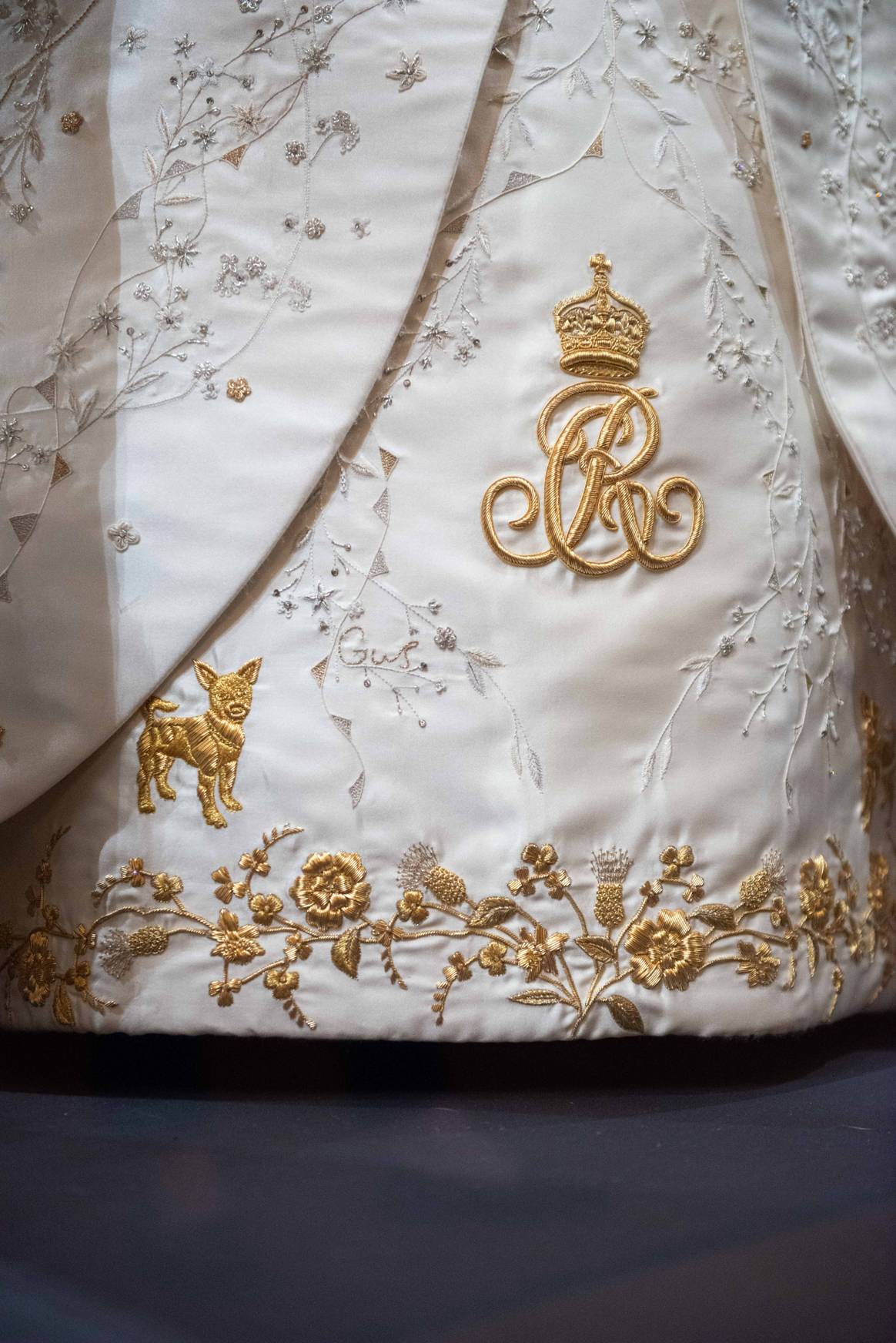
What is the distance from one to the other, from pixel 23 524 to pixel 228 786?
0.26 metres

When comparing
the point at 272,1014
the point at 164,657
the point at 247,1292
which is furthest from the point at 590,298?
the point at 247,1292

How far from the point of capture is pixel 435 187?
2.89 ft

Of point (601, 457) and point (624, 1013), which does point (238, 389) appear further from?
point (624, 1013)

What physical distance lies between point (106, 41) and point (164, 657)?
511 mm

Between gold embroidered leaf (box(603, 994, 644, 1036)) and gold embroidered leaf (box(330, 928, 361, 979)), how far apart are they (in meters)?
0.18

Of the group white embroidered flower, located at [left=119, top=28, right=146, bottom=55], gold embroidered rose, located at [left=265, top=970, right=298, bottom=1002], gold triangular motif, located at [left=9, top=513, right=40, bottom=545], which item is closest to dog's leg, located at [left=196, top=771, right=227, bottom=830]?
gold embroidered rose, located at [left=265, top=970, right=298, bottom=1002]

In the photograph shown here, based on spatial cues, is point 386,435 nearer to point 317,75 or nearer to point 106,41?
point 317,75

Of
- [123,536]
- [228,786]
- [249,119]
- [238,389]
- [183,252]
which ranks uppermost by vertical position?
[249,119]

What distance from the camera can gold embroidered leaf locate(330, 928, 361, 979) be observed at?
814 mm

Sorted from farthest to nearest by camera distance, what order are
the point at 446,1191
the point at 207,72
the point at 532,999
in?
the point at 207,72, the point at 532,999, the point at 446,1191

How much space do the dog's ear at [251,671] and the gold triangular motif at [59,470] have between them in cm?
21

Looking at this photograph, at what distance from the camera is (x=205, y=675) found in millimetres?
865

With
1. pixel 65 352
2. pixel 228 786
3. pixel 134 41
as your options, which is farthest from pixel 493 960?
pixel 134 41

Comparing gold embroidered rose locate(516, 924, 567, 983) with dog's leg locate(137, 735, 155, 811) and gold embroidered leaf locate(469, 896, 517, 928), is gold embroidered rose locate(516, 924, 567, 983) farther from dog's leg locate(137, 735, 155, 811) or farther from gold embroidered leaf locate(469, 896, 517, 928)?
dog's leg locate(137, 735, 155, 811)
